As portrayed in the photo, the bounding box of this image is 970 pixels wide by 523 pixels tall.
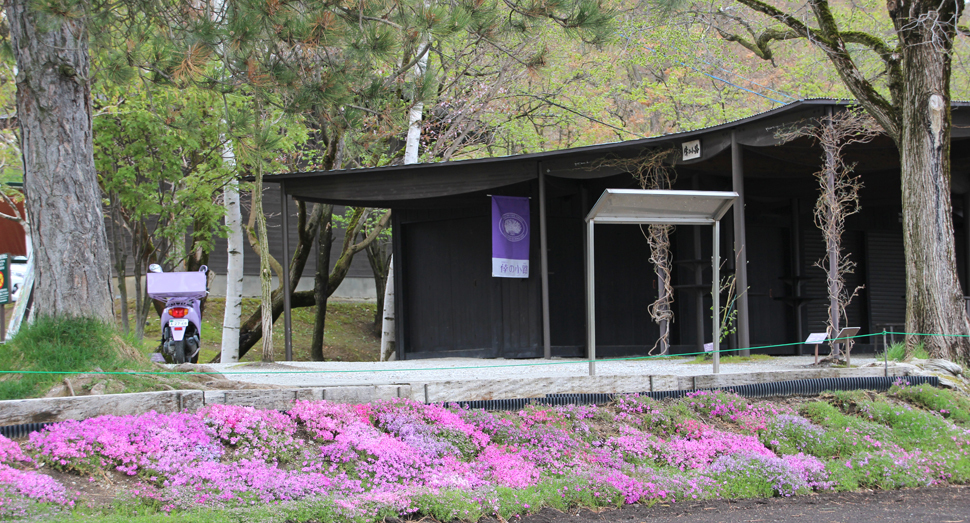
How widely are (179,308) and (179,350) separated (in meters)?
0.58

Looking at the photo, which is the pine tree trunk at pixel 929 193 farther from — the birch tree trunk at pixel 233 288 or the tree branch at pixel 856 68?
the birch tree trunk at pixel 233 288

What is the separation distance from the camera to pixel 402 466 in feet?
16.9

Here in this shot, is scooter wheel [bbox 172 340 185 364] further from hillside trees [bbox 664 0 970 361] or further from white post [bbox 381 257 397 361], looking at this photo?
hillside trees [bbox 664 0 970 361]

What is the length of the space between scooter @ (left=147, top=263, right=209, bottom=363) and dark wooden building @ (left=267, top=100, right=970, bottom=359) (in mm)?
1984

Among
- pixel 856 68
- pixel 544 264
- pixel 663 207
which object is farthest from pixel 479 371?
pixel 856 68

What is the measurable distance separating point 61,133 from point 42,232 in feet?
2.53

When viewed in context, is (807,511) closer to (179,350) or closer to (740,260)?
(740,260)

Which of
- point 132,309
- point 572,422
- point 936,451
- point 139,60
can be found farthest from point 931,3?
point 132,309

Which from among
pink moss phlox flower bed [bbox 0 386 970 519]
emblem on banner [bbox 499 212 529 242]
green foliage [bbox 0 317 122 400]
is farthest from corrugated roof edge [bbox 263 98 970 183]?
green foliage [bbox 0 317 122 400]

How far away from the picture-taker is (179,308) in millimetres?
11156

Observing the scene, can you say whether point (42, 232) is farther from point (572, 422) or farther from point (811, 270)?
point (811, 270)

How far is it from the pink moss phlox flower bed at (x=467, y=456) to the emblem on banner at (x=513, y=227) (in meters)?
5.73

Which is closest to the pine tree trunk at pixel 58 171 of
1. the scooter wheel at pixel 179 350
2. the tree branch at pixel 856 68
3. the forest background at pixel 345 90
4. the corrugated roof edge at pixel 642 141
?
the forest background at pixel 345 90

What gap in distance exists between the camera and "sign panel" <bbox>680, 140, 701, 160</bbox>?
10562mm
